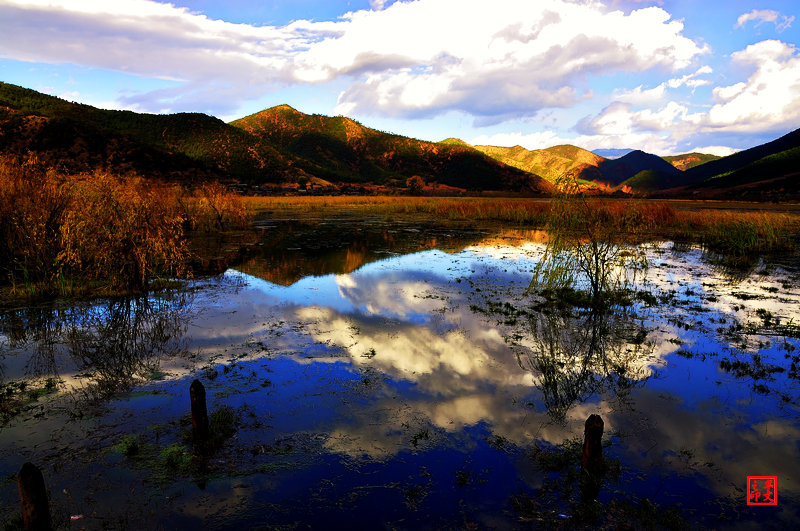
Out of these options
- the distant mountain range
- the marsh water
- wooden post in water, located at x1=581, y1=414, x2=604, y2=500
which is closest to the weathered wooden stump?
wooden post in water, located at x1=581, y1=414, x2=604, y2=500

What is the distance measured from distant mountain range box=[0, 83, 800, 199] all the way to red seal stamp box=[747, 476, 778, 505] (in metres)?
6.72

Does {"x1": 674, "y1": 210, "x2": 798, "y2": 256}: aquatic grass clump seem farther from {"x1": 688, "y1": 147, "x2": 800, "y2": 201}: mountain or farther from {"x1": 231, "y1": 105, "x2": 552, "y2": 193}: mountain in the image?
{"x1": 231, "y1": 105, "x2": 552, "y2": 193}: mountain

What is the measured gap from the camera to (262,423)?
5.84m

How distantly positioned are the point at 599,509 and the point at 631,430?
78.8 inches

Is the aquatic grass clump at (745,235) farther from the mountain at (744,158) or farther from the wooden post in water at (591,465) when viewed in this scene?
the mountain at (744,158)

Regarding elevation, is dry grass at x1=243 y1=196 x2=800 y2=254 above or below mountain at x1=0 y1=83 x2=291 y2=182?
below

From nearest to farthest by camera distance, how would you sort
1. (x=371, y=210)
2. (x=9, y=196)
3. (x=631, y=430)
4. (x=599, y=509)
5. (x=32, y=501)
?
(x=32, y=501) → (x=599, y=509) → (x=631, y=430) → (x=9, y=196) → (x=371, y=210)

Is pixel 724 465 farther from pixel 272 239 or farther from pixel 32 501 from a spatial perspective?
pixel 272 239

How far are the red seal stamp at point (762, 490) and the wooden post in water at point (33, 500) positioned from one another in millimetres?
6959

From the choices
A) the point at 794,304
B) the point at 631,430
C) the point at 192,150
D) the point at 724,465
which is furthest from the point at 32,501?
the point at 192,150

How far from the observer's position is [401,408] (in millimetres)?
6371

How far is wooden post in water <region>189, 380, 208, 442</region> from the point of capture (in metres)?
5.03

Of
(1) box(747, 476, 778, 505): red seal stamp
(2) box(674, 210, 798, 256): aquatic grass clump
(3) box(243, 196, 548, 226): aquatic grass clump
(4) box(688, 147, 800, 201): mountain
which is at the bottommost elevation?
(1) box(747, 476, 778, 505): red seal stamp

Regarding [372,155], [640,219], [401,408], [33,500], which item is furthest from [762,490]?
[372,155]
